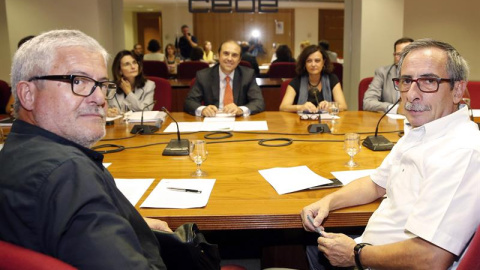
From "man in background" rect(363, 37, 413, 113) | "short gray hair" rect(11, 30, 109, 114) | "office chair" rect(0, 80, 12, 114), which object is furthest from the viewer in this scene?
"office chair" rect(0, 80, 12, 114)

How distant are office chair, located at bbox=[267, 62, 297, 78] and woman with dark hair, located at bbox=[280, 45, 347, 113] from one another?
2.97m

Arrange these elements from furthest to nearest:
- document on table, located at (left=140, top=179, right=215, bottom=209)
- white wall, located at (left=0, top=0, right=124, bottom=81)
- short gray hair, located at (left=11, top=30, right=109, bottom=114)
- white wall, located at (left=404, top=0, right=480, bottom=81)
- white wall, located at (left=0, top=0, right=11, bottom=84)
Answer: white wall, located at (left=404, top=0, right=480, bottom=81)
white wall, located at (left=0, top=0, right=11, bottom=84)
white wall, located at (left=0, top=0, right=124, bottom=81)
document on table, located at (left=140, top=179, right=215, bottom=209)
short gray hair, located at (left=11, top=30, right=109, bottom=114)

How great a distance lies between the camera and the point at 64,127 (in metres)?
1.05

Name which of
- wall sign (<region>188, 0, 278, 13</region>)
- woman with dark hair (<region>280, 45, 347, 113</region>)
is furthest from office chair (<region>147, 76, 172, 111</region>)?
wall sign (<region>188, 0, 278, 13</region>)

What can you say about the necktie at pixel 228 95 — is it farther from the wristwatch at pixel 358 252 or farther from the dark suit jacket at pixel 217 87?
the wristwatch at pixel 358 252

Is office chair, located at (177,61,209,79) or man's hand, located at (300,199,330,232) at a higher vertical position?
office chair, located at (177,61,209,79)

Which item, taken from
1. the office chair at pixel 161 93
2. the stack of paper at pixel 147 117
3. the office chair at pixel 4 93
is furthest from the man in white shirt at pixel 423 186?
the office chair at pixel 4 93

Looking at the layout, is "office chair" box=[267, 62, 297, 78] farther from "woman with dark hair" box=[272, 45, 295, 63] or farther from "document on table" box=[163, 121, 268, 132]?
"document on table" box=[163, 121, 268, 132]

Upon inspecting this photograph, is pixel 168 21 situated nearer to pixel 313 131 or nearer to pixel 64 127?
pixel 313 131

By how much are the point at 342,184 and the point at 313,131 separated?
959 millimetres

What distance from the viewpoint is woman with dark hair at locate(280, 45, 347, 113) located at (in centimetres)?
366

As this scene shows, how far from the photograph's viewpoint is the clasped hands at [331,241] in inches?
53.3

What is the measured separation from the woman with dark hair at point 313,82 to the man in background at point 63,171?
103 inches

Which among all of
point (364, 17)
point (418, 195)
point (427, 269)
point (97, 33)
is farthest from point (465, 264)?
point (97, 33)
